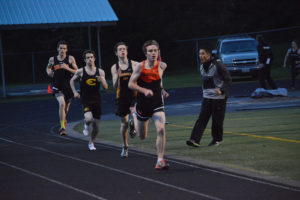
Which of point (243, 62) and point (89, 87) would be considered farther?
point (243, 62)

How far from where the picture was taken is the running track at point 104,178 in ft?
21.1

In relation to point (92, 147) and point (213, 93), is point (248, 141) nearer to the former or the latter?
point (213, 93)

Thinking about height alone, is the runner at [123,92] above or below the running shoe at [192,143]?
above

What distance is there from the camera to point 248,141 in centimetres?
1046

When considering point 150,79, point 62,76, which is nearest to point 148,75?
point 150,79

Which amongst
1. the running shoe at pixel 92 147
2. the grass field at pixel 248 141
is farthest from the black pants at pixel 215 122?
the running shoe at pixel 92 147

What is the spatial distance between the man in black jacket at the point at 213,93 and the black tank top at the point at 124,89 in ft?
4.58

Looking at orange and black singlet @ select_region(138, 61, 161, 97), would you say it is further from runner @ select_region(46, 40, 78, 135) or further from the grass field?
runner @ select_region(46, 40, 78, 135)

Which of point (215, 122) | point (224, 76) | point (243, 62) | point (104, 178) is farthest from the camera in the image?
point (243, 62)

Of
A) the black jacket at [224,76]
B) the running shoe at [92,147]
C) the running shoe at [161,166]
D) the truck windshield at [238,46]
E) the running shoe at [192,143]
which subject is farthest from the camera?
the truck windshield at [238,46]

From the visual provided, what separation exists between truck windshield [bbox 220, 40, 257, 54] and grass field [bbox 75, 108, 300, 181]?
1410 cm

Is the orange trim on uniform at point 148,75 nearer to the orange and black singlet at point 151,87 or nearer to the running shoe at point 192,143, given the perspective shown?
the orange and black singlet at point 151,87

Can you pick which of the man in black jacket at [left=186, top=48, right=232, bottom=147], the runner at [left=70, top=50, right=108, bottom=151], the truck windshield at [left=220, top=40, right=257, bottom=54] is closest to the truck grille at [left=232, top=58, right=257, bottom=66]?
the truck windshield at [left=220, top=40, right=257, bottom=54]

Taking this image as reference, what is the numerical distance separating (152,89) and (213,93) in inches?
83.5
